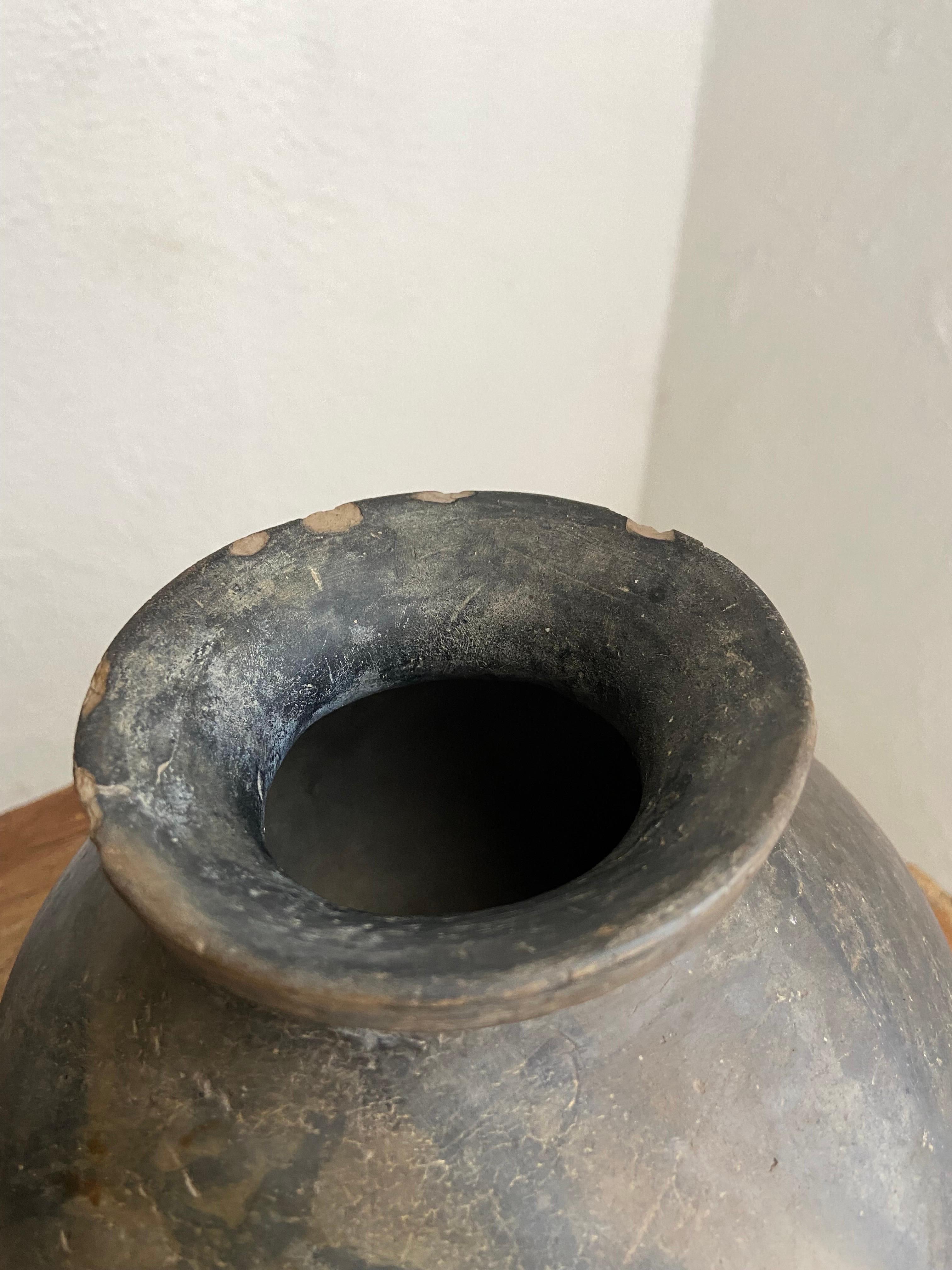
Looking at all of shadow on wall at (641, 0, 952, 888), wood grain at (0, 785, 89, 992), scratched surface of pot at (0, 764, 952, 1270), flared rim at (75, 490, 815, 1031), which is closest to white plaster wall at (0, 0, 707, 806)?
wood grain at (0, 785, 89, 992)

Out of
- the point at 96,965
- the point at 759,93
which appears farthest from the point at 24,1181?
the point at 759,93

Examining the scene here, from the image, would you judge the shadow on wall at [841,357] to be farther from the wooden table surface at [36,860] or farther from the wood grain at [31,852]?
the wood grain at [31,852]

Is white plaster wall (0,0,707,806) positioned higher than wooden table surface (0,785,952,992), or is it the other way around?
white plaster wall (0,0,707,806)

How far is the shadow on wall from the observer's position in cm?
140

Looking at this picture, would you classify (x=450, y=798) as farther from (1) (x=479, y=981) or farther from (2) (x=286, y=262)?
(2) (x=286, y=262)

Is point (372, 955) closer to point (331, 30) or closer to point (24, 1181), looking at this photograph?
point (24, 1181)

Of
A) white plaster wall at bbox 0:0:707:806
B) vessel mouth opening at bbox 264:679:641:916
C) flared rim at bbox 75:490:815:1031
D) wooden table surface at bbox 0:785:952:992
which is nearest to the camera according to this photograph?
flared rim at bbox 75:490:815:1031

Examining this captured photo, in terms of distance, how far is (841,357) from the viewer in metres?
Answer: 1.56

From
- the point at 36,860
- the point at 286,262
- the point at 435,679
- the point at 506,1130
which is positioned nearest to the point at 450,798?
the point at 435,679

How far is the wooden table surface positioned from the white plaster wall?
5 centimetres

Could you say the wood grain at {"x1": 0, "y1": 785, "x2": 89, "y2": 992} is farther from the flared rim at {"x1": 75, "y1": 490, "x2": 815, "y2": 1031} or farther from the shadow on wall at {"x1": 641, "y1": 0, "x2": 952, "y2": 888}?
the shadow on wall at {"x1": 641, "y1": 0, "x2": 952, "y2": 888}

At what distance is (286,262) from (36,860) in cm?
107

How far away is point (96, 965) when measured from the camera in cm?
66

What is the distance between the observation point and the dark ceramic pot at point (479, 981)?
504mm
